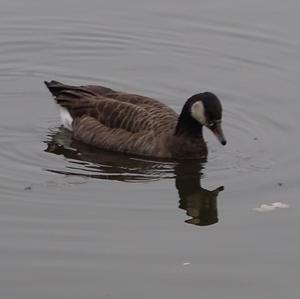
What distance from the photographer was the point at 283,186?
12.2 metres

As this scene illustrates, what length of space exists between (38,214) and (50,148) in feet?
8.40

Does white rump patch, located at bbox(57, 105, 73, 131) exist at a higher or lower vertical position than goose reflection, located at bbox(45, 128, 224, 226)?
higher

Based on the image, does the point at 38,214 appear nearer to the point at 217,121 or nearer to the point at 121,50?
the point at 217,121

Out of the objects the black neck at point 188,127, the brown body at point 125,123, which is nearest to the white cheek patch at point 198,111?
the black neck at point 188,127

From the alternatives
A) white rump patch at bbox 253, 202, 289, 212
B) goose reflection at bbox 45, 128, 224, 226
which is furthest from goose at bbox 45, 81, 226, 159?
white rump patch at bbox 253, 202, 289, 212

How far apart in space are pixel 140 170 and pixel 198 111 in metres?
1.07

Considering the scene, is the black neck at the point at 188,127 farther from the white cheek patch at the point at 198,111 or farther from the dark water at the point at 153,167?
the dark water at the point at 153,167

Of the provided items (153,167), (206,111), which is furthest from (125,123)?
(206,111)

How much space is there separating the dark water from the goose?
20 cm

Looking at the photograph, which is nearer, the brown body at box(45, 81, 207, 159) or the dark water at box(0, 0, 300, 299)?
the dark water at box(0, 0, 300, 299)

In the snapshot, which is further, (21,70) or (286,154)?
(21,70)

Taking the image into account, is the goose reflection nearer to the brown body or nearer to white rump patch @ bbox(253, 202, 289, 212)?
the brown body

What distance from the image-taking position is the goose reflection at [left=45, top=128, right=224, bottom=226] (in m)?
12.0

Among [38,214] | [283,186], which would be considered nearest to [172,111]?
[283,186]
